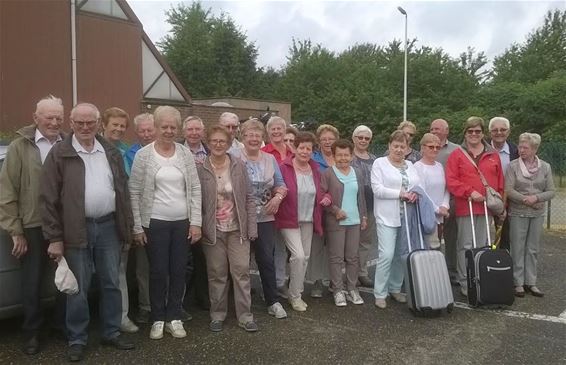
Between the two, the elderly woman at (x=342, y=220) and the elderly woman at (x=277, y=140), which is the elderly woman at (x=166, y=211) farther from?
the elderly woman at (x=342, y=220)

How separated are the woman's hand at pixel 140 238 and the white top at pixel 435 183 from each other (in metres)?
2.87

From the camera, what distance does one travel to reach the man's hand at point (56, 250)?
12.5 feet

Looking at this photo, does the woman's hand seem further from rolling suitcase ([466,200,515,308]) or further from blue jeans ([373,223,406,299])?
rolling suitcase ([466,200,515,308])

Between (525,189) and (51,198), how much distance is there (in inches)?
183

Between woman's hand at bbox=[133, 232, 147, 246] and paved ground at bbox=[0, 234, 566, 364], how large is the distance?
0.80 m

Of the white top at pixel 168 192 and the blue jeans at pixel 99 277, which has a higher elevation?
the white top at pixel 168 192

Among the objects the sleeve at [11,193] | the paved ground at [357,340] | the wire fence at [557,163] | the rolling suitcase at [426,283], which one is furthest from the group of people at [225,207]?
the wire fence at [557,163]

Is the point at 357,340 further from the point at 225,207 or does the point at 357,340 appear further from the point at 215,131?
the point at 215,131

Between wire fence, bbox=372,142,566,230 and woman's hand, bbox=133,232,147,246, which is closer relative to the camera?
woman's hand, bbox=133,232,147,246

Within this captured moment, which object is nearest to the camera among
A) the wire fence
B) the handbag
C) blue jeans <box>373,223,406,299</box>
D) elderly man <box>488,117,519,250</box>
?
blue jeans <box>373,223,406,299</box>

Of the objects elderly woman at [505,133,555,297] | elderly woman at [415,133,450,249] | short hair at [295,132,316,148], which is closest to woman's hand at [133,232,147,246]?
short hair at [295,132,316,148]

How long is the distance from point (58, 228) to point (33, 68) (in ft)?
45.0

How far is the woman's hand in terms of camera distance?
428 cm

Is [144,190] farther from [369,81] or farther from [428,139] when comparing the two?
[369,81]
